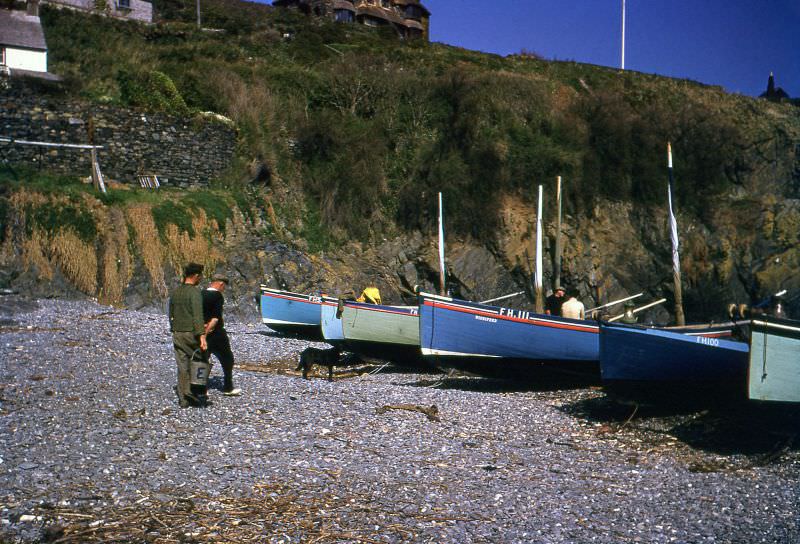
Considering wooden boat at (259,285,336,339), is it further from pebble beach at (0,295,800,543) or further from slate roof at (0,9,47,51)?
slate roof at (0,9,47,51)

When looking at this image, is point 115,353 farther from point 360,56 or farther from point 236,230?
point 360,56

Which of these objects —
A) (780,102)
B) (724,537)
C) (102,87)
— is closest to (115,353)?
(724,537)

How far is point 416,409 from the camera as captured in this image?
11375 mm

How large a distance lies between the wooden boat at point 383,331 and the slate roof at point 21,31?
21997mm

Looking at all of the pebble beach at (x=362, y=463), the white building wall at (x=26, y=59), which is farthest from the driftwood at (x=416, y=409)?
the white building wall at (x=26, y=59)

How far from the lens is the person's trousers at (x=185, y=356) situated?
9812mm

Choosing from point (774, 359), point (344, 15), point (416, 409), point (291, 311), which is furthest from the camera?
point (344, 15)

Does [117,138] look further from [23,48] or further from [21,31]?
[21,31]

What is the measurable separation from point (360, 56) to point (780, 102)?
2621 centimetres

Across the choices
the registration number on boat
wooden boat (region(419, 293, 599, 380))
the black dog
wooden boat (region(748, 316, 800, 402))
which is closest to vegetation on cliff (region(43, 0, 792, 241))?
the black dog

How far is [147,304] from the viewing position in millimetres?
23344

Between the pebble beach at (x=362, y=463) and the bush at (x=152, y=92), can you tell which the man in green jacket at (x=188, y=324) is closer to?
the pebble beach at (x=362, y=463)

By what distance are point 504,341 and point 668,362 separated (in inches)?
161

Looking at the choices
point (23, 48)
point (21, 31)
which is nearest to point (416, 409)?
point (23, 48)
